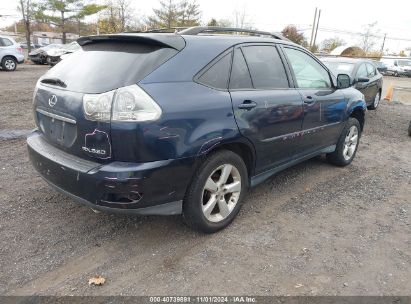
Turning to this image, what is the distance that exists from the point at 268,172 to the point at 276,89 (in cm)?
85

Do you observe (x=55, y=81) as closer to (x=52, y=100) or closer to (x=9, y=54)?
(x=52, y=100)

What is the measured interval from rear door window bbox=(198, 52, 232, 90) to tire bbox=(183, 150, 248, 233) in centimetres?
57

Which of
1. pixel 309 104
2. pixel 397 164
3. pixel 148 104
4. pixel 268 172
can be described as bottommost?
pixel 397 164

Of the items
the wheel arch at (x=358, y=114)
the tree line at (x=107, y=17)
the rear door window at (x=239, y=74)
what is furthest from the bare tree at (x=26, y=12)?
the rear door window at (x=239, y=74)

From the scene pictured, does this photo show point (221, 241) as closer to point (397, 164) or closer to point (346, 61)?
point (397, 164)

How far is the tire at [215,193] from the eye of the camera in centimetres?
299

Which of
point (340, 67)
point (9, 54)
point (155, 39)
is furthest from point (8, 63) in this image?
point (155, 39)

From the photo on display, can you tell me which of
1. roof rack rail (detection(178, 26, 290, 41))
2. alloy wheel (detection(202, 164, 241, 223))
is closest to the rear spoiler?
roof rack rail (detection(178, 26, 290, 41))

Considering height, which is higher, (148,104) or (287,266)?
(148,104)

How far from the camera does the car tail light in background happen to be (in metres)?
2.55

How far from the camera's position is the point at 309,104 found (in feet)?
13.4

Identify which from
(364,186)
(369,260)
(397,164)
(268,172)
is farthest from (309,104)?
(397,164)

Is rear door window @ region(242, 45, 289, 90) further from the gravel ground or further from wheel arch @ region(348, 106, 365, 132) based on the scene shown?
wheel arch @ region(348, 106, 365, 132)

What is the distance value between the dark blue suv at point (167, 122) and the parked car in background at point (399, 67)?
3202cm
